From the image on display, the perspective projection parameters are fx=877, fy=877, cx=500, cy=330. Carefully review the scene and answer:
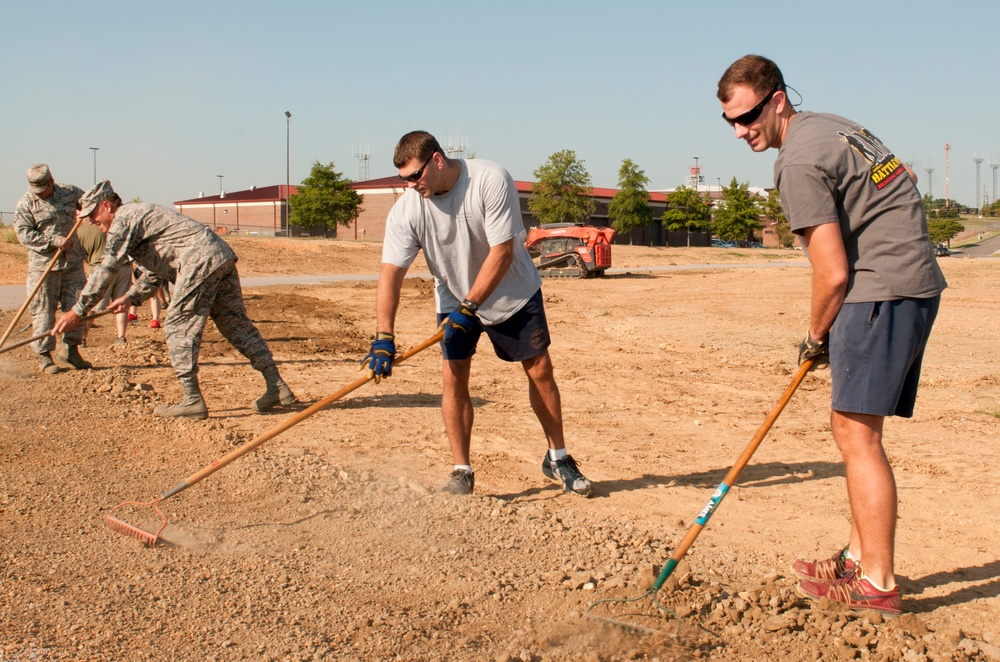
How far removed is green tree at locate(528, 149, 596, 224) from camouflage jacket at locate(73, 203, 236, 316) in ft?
162

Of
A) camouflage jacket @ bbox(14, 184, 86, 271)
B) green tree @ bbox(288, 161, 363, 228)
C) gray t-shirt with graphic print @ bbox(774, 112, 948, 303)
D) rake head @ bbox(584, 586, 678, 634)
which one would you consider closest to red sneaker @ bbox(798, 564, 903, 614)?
rake head @ bbox(584, 586, 678, 634)

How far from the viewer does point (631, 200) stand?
58469 millimetres

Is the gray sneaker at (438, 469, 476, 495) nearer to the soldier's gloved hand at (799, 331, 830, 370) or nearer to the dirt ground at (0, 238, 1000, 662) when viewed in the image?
the dirt ground at (0, 238, 1000, 662)

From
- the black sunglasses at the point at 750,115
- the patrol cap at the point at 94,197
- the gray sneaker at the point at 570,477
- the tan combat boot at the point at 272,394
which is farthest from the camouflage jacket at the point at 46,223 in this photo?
the black sunglasses at the point at 750,115

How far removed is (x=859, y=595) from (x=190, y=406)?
15.5ft

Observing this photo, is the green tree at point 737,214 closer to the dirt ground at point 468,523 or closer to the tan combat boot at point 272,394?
the dirt ground at point 468,523

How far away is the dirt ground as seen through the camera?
10.3 ft

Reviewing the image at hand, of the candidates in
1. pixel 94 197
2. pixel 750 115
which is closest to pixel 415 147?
pixel 750 115

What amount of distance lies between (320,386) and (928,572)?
17.9 feet

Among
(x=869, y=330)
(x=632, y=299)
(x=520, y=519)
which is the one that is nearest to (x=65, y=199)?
(x=520, y=519)

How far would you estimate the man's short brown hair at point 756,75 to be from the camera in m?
3.16

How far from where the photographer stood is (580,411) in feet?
23.2

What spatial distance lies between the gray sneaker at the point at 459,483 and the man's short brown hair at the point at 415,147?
1.64 m

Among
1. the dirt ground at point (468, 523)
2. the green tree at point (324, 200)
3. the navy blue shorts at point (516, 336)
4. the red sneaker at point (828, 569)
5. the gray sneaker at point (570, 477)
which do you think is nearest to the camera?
the dirt ground at point (468, 523)
